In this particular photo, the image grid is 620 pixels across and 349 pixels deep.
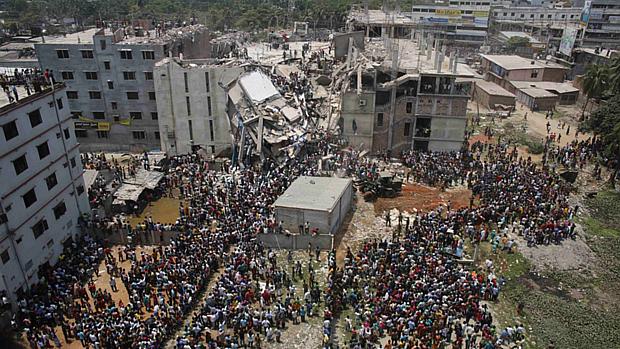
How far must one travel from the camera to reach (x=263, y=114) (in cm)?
3653

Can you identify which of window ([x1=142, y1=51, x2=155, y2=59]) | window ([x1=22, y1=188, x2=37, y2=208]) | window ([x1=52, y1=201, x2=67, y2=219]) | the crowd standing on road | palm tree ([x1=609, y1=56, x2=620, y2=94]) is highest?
window ([x1=142, y1=51, x2=155, y2=59])

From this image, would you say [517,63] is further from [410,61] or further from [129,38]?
[129,38]

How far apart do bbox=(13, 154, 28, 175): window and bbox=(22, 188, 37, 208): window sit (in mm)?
1172

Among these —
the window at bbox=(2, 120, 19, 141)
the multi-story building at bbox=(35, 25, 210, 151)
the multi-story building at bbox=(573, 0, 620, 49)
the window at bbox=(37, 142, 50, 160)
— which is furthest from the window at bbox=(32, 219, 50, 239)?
the multi-story building at bbox=(573, 0, 620, 49)

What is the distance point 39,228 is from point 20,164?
3.57 m

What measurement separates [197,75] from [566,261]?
31.2m

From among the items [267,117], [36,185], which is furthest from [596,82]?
[36,185]

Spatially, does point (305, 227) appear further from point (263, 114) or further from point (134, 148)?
point (134, 148)

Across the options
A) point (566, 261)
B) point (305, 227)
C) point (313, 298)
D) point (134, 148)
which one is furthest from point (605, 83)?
point (134, 148)

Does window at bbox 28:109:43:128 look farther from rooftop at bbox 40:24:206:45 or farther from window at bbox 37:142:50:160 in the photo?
rooftop at bbox 40:24:206:45

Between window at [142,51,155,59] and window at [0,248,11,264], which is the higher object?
window at [142,51,155,59]

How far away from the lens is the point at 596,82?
167 feet

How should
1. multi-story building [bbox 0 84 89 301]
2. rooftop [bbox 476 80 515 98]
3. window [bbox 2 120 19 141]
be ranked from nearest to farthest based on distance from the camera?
multi-story building [bbox 0 84 89 301] < window [bbox 2 120 19 141] < rooftop [bbox 476 80 515 98]

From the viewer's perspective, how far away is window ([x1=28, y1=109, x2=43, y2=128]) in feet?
78.3
